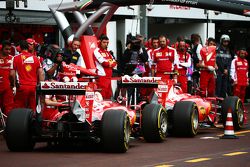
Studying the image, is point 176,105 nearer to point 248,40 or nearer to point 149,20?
point 149,20

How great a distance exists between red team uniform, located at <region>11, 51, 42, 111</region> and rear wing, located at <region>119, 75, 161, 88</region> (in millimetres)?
1671

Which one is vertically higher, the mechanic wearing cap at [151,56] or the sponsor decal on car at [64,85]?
the mechanic wearing cap at [151,56]

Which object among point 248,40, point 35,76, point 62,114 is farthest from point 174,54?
point 248,40

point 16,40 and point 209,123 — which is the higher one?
point 16,40

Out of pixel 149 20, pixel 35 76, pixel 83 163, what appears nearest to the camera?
pixel 83 163

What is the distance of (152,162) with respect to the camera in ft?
41.8

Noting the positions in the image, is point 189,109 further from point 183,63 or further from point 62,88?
point 183,63

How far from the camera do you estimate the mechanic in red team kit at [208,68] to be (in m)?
21.4

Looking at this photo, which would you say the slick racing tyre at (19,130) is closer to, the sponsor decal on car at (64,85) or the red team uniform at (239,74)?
the sponsor decal on car at (64,85)

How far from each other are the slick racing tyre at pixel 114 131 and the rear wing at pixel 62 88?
56 cm

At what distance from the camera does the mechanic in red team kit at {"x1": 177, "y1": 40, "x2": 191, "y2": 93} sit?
67.4ft

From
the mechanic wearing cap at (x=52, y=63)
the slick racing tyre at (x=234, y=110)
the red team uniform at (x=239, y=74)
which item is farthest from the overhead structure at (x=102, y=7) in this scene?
the red team uniform at (x=239, y=74)

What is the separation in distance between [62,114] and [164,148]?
183cm

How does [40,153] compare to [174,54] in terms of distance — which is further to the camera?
[174,54]
